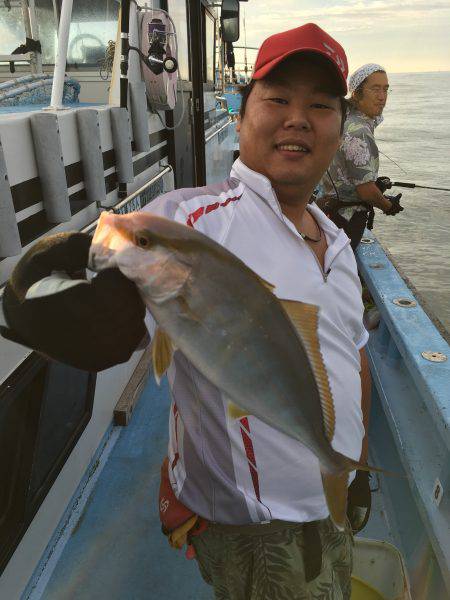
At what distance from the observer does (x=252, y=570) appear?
166 cm

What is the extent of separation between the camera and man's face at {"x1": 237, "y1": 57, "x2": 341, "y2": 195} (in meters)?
1.75

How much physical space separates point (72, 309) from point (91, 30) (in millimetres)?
5901

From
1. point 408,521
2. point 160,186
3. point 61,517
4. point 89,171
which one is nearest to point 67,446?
point 61,517

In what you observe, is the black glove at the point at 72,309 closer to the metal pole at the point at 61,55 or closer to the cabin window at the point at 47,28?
the metal pole at the point at 61,55

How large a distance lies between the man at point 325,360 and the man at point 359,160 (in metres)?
2.75

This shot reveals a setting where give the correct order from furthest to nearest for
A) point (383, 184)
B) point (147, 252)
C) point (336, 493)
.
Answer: point (383, 184), point (336, 493), point (147, 252)

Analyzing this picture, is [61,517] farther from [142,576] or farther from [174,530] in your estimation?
[174,530]

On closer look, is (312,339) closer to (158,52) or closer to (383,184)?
(158,52)

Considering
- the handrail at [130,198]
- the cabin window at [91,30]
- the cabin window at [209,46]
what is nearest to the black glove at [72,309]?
the handrail at [130,198]

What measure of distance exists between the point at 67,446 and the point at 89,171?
1513 millimetres

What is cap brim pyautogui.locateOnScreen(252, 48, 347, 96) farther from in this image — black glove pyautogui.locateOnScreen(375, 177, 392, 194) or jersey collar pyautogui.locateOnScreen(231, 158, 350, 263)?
black glove pyautogui.locateOnScreen(375, 177, 392, 194)

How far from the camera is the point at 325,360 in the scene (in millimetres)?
1662

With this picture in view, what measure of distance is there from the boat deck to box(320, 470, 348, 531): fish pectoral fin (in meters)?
1.34

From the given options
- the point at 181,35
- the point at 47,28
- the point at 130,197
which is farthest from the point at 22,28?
the point at 130,197
